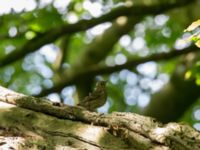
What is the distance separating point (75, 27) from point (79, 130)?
447cm

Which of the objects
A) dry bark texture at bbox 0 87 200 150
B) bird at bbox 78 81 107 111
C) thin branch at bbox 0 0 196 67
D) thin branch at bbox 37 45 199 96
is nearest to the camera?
dry bark texture at bbox 0 87 200 150

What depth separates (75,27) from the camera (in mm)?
6605

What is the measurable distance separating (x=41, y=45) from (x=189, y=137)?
4420 mm

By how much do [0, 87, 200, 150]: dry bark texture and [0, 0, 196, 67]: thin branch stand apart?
162 inches

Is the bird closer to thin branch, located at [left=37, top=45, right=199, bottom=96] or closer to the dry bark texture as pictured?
the dry bark texture

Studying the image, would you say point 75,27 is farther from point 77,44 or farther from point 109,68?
point 77,44

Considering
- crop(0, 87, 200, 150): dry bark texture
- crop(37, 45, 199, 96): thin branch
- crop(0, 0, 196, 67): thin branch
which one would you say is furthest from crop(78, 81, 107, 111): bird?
crop(37, 45, 199, 96): thin branch

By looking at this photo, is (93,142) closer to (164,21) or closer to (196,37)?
(196,37)

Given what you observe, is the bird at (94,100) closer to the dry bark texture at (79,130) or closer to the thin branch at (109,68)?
the dry bark texture at (79,130)

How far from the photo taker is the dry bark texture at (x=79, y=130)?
6.97 ft

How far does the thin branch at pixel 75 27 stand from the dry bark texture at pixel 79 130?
4.10 metres

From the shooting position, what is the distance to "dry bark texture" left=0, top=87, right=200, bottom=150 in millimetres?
2125

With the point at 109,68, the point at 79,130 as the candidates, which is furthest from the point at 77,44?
the point at 79,130

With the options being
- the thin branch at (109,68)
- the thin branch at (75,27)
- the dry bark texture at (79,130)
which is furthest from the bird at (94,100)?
the thin branch at (109,68)
